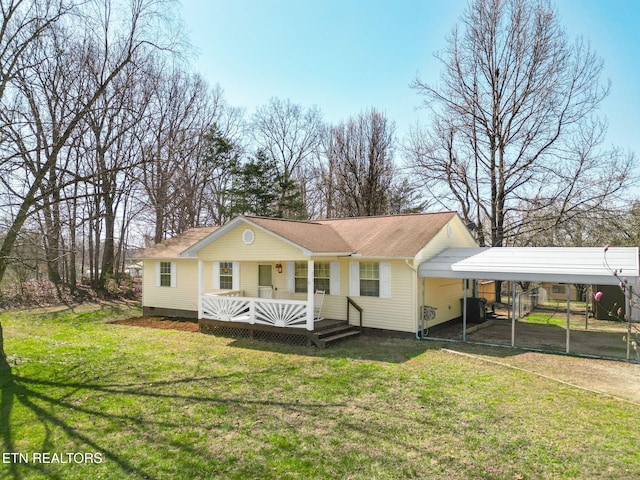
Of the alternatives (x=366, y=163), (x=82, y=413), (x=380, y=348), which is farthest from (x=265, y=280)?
(x=366, y=163)

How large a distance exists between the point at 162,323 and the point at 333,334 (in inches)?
294

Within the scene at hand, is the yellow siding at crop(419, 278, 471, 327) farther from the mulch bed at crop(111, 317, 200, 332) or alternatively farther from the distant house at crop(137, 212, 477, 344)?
the mulch bed at crop(111, 317, 200, 332)

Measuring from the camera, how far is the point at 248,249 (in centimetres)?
1277

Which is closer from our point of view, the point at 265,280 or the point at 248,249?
the point at 248,249

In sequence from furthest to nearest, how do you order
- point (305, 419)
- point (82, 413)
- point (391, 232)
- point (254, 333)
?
1. point (391, 232)
2. point (254, 333)
3. point (82, 413)
4. point (305, 419)

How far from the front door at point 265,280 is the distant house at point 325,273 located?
1.5 inches

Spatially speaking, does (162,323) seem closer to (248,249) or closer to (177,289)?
(177,289)

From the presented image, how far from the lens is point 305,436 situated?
18.4ft

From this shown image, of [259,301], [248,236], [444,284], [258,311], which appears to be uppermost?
[248,236]

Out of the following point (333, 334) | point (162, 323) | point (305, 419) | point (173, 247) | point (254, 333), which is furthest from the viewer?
point (173, 247)

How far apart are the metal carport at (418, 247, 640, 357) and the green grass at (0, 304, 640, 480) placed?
268cm

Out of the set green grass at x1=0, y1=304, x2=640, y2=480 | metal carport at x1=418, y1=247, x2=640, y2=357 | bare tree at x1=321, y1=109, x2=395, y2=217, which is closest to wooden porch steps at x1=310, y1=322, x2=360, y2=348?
green grass at x1=0, y1=304, x2=640, y2=480

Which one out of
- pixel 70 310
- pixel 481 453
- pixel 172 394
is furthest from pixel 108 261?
pixel 481 453

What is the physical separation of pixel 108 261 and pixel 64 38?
17.7 m
